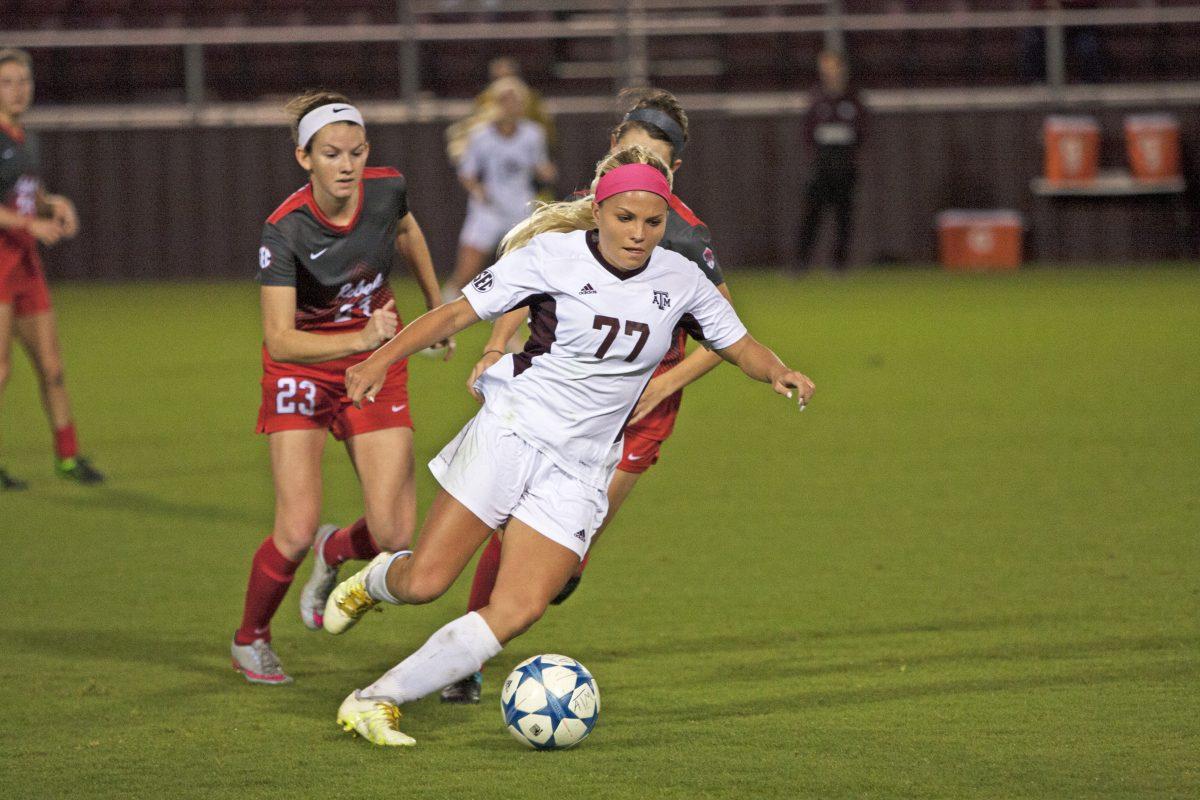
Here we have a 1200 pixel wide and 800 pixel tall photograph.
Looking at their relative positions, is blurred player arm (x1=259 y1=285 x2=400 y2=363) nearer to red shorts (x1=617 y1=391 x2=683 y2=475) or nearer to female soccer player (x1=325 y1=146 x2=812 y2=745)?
female soccer player (x1=325 y1=146 x2=812 y2=745)

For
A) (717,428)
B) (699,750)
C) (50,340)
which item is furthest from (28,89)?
(699,750)

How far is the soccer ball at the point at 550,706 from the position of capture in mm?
4922

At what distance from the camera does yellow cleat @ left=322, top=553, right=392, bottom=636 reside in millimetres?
5582

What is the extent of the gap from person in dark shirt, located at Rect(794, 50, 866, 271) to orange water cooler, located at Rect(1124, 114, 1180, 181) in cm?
345

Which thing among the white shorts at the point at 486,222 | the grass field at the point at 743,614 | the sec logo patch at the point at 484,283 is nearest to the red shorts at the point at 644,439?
the grass field at the point at 743,614

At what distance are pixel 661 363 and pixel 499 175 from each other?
11.6m

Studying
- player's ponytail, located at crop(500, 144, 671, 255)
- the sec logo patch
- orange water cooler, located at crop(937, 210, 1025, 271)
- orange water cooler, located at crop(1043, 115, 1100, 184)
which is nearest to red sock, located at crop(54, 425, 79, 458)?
player's ponytail, located at crop(500, 144, 671, 255)

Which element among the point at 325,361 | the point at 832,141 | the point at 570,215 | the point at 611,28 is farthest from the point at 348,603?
the point at 611,28

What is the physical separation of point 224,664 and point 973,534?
3.48 metres

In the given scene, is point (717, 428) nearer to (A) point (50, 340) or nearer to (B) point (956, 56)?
(A) point (50, 340)

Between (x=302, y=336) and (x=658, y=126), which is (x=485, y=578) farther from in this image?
(x=658, y=126)

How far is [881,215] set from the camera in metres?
22.1

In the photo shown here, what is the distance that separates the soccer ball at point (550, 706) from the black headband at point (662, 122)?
186 centimetres

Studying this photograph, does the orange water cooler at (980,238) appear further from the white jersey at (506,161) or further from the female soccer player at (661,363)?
the female soccer player at (661,363)
